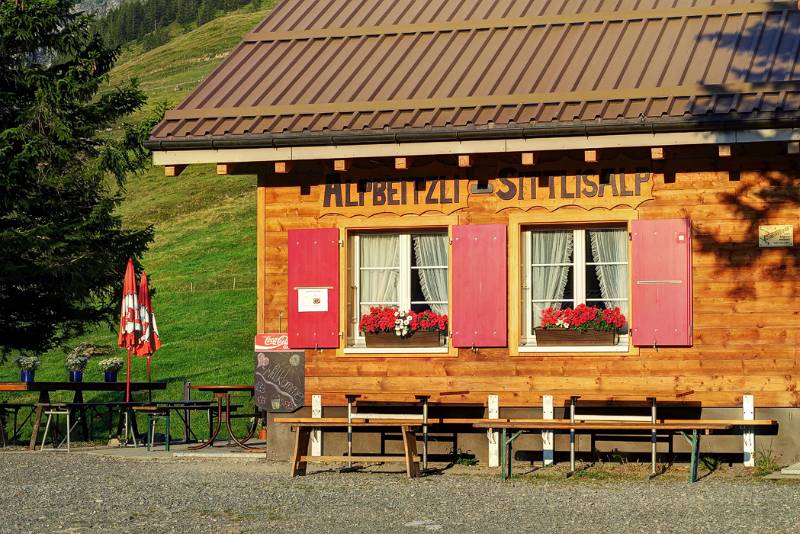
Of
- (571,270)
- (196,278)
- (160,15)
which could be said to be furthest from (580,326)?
(160,15)

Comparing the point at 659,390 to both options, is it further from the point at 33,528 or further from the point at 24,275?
the point at 24,275

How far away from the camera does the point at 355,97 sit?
15133 mm

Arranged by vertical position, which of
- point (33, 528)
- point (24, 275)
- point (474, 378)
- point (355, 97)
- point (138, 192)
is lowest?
point (33, 528)

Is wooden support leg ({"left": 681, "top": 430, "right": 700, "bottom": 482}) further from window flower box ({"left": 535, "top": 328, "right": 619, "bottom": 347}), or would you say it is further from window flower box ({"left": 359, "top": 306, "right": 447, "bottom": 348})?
window flower box ({"left": 359, "top": 306, "right": 447, "bottom": 348})

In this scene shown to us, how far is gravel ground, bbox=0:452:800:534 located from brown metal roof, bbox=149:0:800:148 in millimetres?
3344

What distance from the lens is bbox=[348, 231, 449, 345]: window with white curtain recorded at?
14992 mm

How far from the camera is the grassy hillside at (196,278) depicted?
126 ft

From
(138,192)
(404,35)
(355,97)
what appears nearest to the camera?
(355,97)

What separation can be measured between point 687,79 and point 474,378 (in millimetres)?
3723

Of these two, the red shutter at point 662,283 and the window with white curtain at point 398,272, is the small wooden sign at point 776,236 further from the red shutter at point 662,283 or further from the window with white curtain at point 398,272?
the window with white curtain at point 398,272

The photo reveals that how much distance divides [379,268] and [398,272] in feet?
0.71

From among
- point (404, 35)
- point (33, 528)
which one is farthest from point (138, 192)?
point (33, 528)

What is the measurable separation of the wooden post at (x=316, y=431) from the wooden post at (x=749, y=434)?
4.40 m

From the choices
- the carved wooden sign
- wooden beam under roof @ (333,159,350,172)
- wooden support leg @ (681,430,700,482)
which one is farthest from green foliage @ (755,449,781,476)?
wooden beam under roof @ (333,159,350,172)
